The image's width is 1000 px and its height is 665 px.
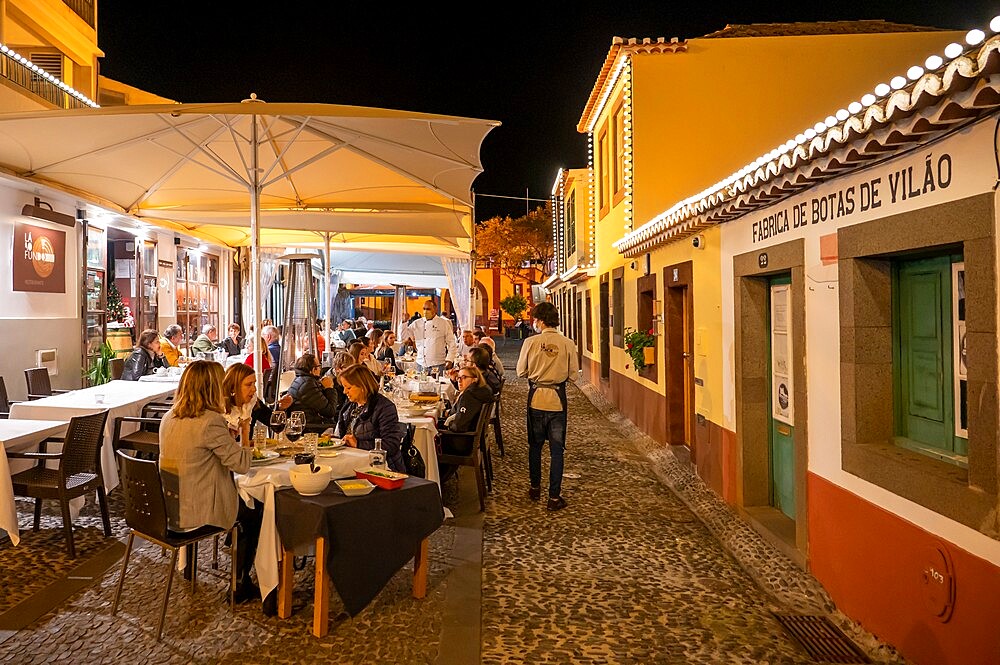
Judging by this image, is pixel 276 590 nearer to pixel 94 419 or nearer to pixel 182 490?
pixel 182 490

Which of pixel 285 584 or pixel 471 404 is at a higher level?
pixel 471 404

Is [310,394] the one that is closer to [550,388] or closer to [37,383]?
[550,388]

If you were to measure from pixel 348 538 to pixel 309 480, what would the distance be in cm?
39

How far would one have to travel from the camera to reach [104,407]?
21.0ft

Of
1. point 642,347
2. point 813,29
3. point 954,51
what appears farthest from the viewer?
point 813,29

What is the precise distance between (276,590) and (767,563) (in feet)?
11.0

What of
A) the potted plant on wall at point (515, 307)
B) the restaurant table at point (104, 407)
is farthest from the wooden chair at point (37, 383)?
the potted plant on wall at point (515, 307)

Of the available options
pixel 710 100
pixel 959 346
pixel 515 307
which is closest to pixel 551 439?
pixel 959 346

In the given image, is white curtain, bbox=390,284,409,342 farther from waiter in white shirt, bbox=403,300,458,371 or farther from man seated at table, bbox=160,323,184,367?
man seated at table, bbox=160,323,184,367

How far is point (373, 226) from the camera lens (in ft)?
29.0

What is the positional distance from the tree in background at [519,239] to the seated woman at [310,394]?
3503 cm

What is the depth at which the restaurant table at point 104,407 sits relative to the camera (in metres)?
6.30
